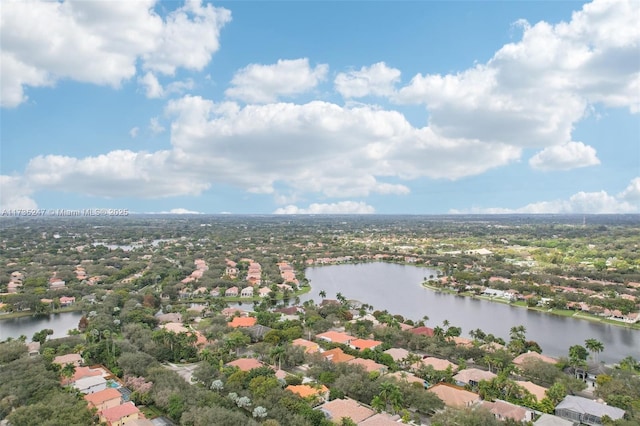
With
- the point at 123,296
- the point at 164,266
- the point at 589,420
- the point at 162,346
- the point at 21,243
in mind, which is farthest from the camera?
the point at 21,243

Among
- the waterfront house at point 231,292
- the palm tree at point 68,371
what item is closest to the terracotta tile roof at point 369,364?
the palm tree at point 68,371

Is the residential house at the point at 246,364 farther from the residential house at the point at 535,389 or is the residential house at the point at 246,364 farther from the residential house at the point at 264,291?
the residential house at the point at 264,291

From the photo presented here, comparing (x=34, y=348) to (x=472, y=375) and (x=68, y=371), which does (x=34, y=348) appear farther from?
(x=472, y=375)

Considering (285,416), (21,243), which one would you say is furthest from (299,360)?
(21,243)

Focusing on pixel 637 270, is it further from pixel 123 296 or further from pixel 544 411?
pixel 123 296

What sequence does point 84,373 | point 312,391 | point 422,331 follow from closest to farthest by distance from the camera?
point 312,391
point 84,373
point 422,331

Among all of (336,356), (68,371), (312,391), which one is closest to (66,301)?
(68,371)
